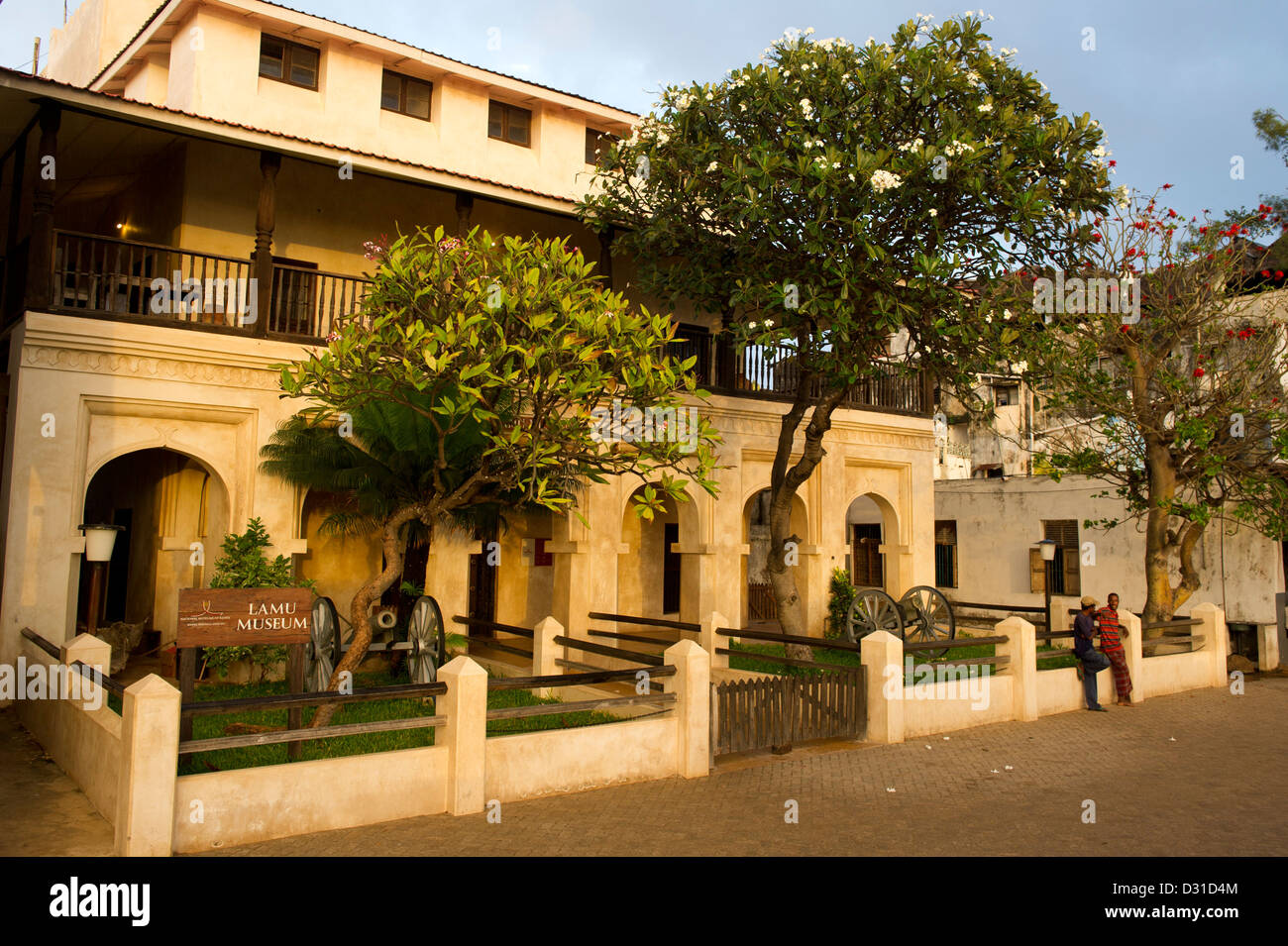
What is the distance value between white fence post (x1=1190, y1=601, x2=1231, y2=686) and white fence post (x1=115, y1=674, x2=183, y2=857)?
52.6 feet

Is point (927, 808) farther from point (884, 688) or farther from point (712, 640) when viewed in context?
point (712, 640)

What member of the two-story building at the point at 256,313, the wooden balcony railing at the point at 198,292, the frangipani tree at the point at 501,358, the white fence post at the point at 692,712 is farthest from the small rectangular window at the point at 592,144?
the white fence post at the point at 692,712

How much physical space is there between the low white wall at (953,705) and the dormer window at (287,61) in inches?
541

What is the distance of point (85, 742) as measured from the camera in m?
8.12

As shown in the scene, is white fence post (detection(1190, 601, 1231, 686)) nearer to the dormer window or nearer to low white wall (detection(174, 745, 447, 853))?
low white wall (detection(174, 745, 447, 853))

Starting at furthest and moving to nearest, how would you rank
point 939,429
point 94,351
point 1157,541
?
point 939,429 < point 1157,541 < point 94,351

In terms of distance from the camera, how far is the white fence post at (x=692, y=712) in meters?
9.52

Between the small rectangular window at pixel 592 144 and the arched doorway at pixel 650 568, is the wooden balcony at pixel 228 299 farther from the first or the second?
the small rectangular window at pixel 592 144

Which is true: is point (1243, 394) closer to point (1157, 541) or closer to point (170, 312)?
point (1157, 541)

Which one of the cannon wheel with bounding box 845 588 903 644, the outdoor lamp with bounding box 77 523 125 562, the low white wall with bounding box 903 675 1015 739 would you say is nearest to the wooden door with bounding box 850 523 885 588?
the cannon wheel with bounding box 845 588 903 644

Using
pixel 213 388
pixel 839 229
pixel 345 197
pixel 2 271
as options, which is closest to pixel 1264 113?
pixel 839 229

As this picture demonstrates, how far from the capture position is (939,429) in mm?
34438
